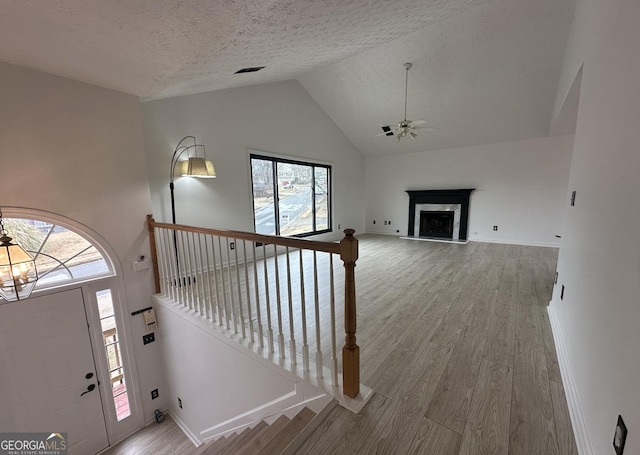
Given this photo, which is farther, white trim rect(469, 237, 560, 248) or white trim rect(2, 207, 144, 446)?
white trim rect(469, 237, 560, 248)

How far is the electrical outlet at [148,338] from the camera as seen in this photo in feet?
10.7

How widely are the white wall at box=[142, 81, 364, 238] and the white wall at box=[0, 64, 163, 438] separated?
45 cm

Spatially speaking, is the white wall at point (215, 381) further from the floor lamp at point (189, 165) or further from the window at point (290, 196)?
the window at point (290, 196)

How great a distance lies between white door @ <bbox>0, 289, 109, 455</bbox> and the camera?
245cm

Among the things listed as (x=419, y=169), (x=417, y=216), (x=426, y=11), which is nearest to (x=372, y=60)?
(x=426, y=11)

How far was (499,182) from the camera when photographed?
241 inches

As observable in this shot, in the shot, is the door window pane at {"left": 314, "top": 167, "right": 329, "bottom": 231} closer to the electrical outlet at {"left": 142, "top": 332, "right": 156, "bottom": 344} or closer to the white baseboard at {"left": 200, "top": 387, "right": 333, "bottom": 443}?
the electrical outlet at {"left": 142, "top": 332, "right": 156, "bottom": 344}

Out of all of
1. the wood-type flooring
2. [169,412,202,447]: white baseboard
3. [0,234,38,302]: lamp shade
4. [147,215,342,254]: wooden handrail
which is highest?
[147,215,342,254]: wooden handrail

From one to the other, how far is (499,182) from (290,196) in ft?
16.3

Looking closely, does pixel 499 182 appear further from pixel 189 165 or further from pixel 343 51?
pixel 189 165

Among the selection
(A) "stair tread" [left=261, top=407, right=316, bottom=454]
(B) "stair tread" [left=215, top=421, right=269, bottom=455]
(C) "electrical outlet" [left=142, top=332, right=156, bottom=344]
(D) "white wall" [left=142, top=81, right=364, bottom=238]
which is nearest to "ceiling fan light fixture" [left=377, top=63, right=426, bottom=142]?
(D) "white wall" [left=142, top=81, right=364, bottom=238]

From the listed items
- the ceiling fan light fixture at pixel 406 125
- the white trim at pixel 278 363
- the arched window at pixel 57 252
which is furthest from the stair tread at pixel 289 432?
the ceiling fan light fixture at pixel 406 125

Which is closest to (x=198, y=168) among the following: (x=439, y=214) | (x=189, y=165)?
(x=189, y=165)

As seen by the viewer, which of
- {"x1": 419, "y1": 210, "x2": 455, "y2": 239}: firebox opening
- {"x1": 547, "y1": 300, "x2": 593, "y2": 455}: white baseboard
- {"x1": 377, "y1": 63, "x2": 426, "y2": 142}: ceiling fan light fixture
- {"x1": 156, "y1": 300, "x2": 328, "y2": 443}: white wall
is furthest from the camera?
{"x1": 419, "y1": 210, "x2": 455, "y2": 239}: firebox opening
